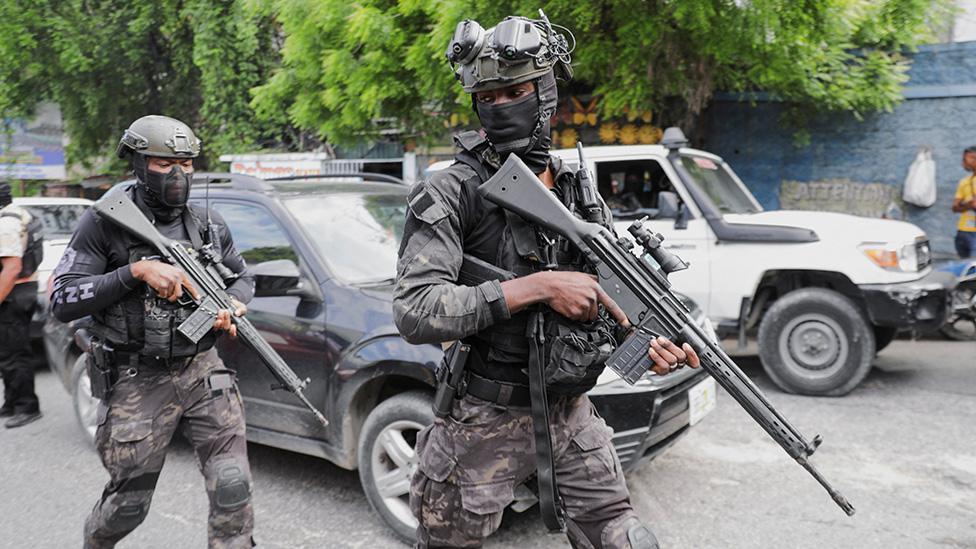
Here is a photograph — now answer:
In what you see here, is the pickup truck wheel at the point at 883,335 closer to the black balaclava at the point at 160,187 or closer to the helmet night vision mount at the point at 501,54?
the helmet night vision mount at the point at 501,54

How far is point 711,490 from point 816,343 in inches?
87.7

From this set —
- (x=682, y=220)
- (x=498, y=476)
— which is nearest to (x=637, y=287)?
(x=498, y=476)

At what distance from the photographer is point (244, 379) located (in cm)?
421

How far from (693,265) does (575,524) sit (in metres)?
4.23

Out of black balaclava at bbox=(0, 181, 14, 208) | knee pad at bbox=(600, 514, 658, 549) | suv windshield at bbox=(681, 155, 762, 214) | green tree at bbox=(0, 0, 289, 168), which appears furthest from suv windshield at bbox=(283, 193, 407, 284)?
green tree at bbox=(0, 0, 289, 168)

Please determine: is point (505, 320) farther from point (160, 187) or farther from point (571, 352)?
point (160, 187)

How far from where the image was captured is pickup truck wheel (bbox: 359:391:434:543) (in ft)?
11.5

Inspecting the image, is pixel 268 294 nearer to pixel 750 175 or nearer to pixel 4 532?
pixel 4 532

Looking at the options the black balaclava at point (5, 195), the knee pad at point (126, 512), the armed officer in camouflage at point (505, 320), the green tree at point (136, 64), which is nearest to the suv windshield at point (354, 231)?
the knee pad at point (126, 512)

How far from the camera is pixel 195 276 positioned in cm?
312

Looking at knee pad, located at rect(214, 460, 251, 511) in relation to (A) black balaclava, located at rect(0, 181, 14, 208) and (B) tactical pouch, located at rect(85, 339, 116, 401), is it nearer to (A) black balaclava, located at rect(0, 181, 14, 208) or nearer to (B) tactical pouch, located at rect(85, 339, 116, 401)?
(B) tactical pouch, located at rect(85, 339, 116, 401)

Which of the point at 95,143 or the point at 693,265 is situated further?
the point at 95,143

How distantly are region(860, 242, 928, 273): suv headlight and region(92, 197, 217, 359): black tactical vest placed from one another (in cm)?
475

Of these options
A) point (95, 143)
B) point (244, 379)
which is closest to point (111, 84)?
point (95, 143)
